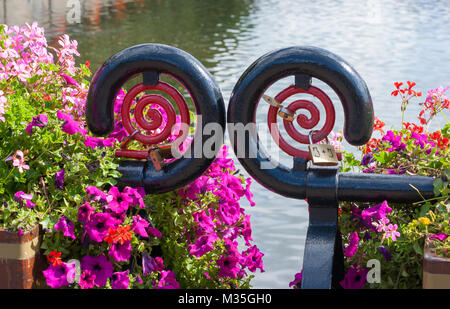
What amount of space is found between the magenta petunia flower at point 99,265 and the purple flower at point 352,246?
0.91 metres

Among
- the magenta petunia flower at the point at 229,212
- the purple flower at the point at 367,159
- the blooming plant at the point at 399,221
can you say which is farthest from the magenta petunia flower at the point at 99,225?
the purple flower at the point at 367,159

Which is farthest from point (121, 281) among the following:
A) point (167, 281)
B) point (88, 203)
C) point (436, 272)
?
point (436, 272)

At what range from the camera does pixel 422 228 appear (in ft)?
8.04

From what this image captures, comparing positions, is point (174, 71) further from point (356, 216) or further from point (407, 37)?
point (407, 37)

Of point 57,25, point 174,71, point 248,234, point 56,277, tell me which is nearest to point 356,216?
point 248,234

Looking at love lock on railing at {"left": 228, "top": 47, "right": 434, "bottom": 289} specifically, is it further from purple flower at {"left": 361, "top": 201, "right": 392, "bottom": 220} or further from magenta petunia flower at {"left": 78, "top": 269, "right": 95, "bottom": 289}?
magenta petunia flower at {"left": 78, "top": 269, "right": 95, "bottom": 289}

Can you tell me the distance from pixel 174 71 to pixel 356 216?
0.92 metres

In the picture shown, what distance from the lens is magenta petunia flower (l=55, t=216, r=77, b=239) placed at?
97.6 inches

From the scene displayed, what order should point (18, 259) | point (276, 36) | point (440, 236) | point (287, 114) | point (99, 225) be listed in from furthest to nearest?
1. point (276, 36)
2. point (287, 114)
3. point (99, 225)
4. point (18, 259)
5. point (440, 236)

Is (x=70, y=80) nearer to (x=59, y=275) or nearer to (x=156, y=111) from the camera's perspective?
(x=156, y=111)

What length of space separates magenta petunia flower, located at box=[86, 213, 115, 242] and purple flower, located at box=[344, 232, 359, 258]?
91cm

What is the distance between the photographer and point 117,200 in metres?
2.61

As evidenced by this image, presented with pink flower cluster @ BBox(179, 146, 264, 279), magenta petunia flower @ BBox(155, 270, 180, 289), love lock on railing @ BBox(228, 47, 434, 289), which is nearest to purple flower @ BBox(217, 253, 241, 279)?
pink flower cluster @ BBox(179, 146, 264, 279)

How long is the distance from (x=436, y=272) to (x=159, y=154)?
114 centimetres
